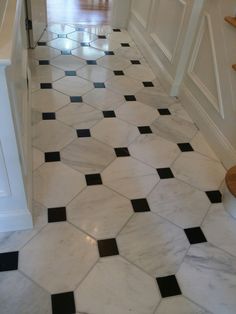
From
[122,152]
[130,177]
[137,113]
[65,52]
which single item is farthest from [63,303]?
[65,52]

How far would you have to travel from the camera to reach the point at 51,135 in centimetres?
229

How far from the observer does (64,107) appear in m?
2.59

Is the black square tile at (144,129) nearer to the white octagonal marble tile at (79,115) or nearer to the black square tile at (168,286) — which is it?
the white octagonal marble tile at (79,115)

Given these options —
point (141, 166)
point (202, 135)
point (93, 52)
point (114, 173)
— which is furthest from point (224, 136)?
point (93, 52)

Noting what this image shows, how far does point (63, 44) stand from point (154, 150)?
6.49 ft

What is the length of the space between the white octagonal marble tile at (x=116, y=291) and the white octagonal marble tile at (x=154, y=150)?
85cm

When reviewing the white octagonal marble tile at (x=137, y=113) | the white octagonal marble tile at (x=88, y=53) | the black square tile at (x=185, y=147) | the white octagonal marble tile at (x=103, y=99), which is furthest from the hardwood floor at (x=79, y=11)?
the black square tile at (x=185, y=147)

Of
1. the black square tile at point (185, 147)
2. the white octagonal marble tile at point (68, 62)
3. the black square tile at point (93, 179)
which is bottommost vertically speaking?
the black square tile at point (93, 179)

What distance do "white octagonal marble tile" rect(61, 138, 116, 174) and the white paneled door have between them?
1662 mm

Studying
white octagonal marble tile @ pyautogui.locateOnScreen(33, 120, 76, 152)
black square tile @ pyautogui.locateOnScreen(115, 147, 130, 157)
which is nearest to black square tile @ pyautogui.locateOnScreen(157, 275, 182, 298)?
black square tile @ pyautogui.locateOnScreen(115, 147, 130, 157)

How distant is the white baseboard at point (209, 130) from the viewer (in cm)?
220

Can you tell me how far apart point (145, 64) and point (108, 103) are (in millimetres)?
961

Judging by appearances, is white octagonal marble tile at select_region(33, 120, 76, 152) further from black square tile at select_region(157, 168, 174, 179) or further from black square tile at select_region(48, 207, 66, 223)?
black square tile at select_region(157, 168, 174, 179)

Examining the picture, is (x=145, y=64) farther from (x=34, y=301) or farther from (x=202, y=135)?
(x=34, y=301)
